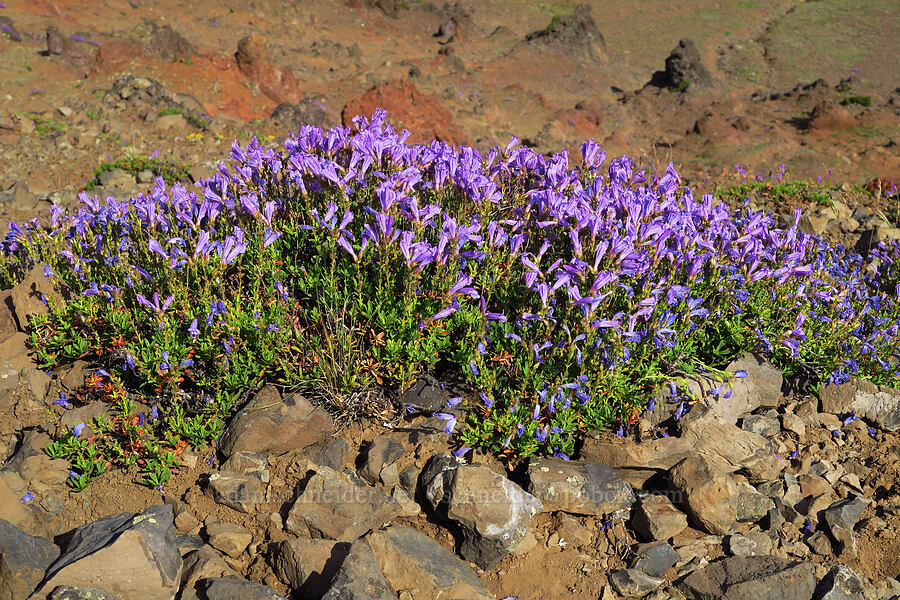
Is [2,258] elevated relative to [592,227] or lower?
lower

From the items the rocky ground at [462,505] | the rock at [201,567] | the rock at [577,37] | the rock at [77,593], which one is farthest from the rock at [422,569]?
the rock at [577,37]

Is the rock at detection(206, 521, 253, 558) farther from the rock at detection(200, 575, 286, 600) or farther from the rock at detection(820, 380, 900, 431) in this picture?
the rock at detection(820, 380, 900, 431)

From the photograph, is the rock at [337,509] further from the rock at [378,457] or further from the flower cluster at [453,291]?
the flower cluster at [453,291]

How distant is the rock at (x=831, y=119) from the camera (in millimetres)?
14430

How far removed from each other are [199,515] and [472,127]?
12038 millimetres

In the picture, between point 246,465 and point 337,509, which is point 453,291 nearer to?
point 337,509

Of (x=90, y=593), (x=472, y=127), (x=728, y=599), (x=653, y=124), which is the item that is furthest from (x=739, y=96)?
(x=90, y=593)

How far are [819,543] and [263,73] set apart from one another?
14.0 meters

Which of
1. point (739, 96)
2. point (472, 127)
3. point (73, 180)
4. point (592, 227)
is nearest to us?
point (592, 227)

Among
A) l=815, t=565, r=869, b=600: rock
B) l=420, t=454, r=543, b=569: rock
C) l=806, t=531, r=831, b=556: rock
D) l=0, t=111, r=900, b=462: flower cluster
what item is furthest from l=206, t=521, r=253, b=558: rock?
l=806, t=531, r=831, b=556: rock

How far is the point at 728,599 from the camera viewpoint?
3.27 m

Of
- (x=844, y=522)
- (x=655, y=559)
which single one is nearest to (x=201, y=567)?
(x=655, y=559)

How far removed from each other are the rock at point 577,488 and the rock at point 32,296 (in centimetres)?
380

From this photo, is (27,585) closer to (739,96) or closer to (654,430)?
(654,430)
